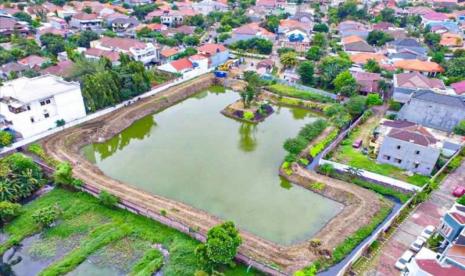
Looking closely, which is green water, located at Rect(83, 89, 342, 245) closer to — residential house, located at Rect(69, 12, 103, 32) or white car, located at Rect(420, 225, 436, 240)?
white car, located at Rect(420, 225, 436, 240)

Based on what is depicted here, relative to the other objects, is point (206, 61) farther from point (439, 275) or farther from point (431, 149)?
point (439, 275)

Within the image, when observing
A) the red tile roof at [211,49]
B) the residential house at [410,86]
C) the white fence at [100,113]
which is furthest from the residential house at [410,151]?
the red tile roof at [211,49]

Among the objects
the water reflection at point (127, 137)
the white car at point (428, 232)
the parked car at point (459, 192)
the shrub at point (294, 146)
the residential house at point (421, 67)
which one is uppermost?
the residential house at point (421, 67)

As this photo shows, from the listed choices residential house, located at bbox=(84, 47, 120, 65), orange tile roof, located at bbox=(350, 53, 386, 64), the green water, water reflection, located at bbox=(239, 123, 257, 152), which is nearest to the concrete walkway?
the green water

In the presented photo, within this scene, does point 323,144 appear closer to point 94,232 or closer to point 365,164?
point 365,164

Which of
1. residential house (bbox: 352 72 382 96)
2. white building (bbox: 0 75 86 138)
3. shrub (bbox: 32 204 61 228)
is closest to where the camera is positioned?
shrub (bbox: 32 204 61 228)

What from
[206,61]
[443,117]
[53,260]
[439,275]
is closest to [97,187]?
[53,260]

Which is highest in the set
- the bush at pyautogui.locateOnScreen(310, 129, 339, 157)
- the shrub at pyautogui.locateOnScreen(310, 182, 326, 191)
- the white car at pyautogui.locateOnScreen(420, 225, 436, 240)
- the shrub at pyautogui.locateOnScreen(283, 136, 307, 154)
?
the shrub at pyautogui.locateOnScreen(283, 136, 307, 154)

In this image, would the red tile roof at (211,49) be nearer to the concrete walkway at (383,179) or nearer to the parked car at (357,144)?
the parked car at (357,144)
